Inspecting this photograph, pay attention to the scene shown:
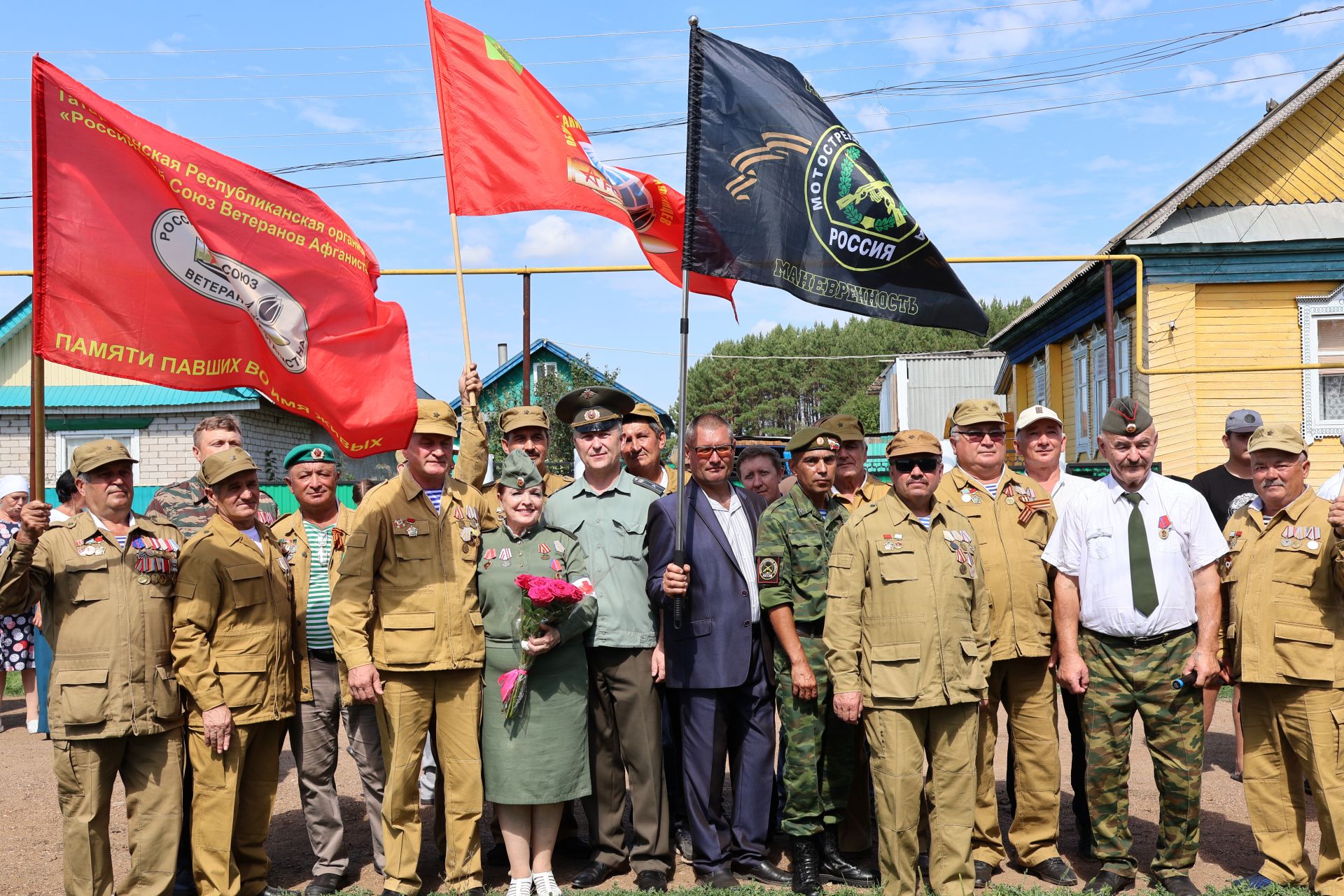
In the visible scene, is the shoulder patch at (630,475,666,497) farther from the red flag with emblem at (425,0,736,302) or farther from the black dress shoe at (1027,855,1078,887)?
the black dress shoe at (1027,855,1078,887)

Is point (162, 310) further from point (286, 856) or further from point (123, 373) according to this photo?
point (286, 856)

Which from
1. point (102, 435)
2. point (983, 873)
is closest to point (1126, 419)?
point (983, 873)

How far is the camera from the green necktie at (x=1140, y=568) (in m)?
5.02

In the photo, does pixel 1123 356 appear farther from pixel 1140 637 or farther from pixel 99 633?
pixel 99 633

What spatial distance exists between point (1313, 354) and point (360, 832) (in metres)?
15.2

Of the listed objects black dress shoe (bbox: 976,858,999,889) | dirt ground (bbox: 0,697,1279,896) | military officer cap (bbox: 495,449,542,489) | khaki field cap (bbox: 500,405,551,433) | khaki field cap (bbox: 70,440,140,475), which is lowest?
dirt ground (bbox: 0,697,1279,896)

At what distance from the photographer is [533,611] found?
4.82 meters

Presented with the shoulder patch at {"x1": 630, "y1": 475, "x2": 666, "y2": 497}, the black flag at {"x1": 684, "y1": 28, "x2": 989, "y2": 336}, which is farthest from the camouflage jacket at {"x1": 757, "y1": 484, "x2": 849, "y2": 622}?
the black flag at {"x1": 684, "y1": 28, "x2": 989, "y2": 336}

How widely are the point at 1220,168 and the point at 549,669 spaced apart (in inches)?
589

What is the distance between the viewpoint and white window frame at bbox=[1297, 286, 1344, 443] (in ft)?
50.6

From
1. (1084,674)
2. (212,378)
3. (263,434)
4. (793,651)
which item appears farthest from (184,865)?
(263,434)

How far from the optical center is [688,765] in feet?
17.6

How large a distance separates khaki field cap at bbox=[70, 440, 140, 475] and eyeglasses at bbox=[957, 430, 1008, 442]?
164 inches

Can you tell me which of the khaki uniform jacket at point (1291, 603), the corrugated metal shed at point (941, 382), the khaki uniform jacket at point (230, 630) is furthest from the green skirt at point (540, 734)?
the corrugated metal shed at point (941, 382)
